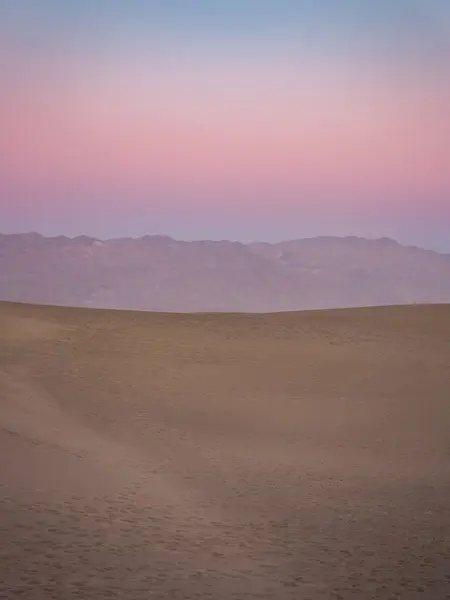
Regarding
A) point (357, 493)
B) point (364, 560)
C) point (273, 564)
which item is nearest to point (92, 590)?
point (273, 564)

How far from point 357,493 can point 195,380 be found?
4.85 m

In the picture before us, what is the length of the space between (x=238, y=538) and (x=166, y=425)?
4.04m

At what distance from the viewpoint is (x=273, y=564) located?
591 cm

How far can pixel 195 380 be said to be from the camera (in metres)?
12.4

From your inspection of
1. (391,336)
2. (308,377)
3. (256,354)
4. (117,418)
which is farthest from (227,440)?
(391,336)

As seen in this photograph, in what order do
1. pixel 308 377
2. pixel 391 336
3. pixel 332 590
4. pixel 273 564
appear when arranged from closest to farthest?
pixel 332 590 → pixel 273 564 → pixel 308 377 → pixel 391 336

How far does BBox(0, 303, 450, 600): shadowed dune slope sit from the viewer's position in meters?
5.70

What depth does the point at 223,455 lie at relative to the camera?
362 inches

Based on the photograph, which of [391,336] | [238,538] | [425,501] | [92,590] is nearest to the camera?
[92,590]

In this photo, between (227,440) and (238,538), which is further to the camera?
(227,440)

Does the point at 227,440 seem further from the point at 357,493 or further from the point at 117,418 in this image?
the point at 357,493

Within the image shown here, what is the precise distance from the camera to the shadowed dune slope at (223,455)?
5699mm

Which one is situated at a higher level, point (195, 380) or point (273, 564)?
point (195, 380)

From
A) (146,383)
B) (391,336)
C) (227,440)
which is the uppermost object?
(391,336)
